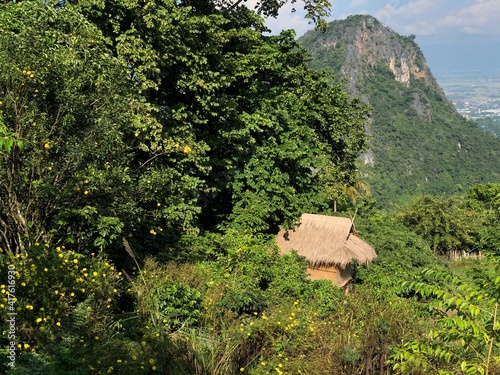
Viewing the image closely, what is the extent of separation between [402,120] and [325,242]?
96848 mm

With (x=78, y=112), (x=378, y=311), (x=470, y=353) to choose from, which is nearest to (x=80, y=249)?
(x=78, y=112)

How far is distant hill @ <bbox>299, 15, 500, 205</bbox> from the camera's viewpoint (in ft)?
265

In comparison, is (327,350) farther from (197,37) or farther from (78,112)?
(197,37)

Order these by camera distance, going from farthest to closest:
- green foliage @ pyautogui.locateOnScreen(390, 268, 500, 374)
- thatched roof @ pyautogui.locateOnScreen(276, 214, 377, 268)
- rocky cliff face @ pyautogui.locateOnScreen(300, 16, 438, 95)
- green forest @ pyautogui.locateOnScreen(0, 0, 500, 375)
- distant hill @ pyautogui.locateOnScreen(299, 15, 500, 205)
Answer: rocky cliff face @ pyautogui.locateOnScreen(300, 16, 438, 95) → distant hill @ pyautogui.locateOnScreen(299, 15, 500, 205) → thatched roof @ pyautogui.locateOnScreen(276, 214, 377, 268) → green forest @ pyautogui.locateOnScreen(0, 0, 500, 375) → green foliage @ pyautogui.locateOnScreen(390, 268, 500, 374)

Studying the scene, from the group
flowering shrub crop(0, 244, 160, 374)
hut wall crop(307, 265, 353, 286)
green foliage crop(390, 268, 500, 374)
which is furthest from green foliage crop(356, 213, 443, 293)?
flowering shrub crop(0, 244, 160, 374)

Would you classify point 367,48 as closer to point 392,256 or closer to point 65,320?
point 392,256

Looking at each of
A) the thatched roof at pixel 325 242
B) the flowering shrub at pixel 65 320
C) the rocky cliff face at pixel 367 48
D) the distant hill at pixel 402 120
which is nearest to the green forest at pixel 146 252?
the flowering shrub at pixel 65 320

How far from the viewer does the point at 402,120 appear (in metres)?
102

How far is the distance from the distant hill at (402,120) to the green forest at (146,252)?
57158 millimetres

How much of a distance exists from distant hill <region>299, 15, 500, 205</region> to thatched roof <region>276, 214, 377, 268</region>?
174 feet

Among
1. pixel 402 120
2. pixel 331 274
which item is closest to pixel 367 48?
pixel 402 120

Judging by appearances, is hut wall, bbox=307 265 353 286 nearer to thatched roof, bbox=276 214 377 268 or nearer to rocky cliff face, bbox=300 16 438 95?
thatched roof, bbox=276 214 377 268

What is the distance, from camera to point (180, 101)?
37.0ft

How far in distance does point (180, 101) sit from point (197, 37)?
1737 mm
